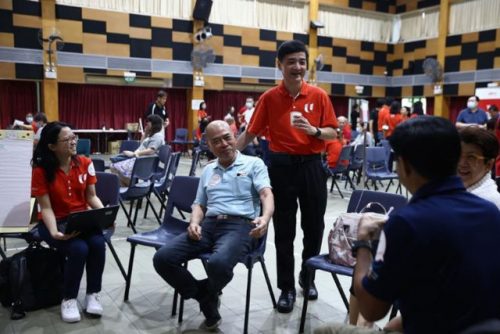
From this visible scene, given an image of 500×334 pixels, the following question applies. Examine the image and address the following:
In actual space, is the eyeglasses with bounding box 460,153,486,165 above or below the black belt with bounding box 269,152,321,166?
above

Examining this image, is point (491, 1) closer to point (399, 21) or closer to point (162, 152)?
point (399, 21)

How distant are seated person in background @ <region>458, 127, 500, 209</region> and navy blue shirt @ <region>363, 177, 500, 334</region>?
72 cm

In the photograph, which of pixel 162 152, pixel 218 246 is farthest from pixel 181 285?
pixel 162 152

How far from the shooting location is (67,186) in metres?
2.83

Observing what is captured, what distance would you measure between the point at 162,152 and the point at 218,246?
3.14 m

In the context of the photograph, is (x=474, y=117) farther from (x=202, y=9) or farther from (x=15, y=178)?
(x=15, y=178)

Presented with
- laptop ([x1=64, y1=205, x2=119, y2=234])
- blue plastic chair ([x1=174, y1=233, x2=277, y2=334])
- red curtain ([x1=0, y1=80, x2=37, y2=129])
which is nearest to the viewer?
blue plastic chair ([x1=174, y1=233, x2=277, y2=334])

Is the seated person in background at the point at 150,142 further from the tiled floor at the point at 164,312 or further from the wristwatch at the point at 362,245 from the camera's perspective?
the wristwatch at the point at 362,245

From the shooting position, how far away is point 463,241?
1078 millimetres

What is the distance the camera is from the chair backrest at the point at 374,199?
97.8 inches

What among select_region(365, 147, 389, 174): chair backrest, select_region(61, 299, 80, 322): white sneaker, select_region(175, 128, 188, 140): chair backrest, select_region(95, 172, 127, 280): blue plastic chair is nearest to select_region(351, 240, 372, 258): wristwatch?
select_region(61, 299, 80, 322): white sneaker

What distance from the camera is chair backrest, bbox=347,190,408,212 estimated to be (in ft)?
8.15

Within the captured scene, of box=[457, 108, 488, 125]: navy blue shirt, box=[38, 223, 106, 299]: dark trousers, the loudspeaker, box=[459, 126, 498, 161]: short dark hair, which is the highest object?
the loudspeaker

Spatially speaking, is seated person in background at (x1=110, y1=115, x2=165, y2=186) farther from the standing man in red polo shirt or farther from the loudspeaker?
the loudspeaker
